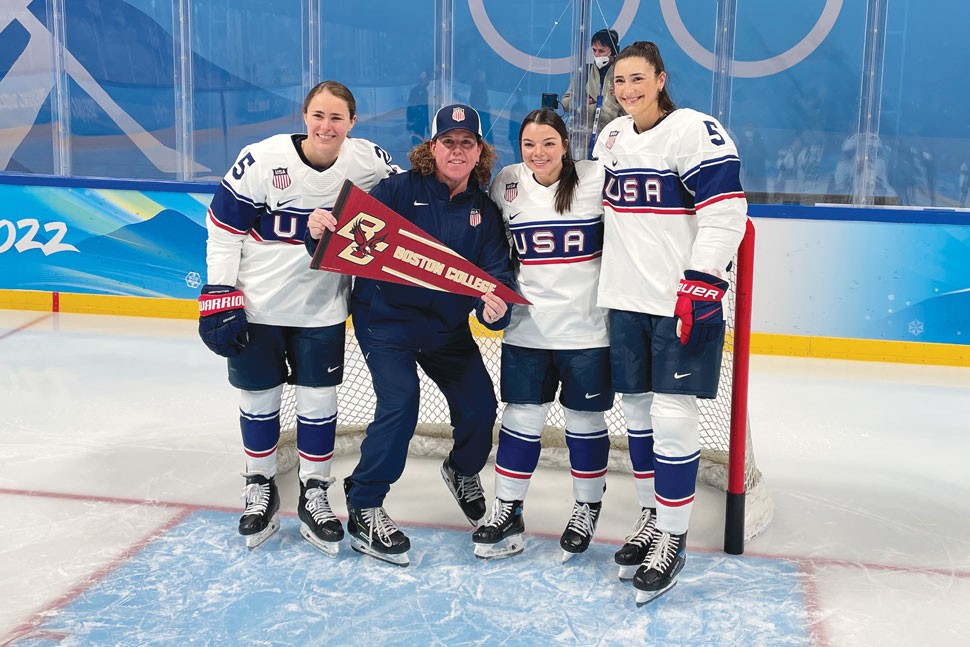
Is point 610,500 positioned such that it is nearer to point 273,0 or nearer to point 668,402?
point 668,402

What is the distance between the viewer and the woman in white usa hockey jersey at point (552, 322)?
7.87 feet

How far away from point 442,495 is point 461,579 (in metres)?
0.61

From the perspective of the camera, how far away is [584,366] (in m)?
2.42

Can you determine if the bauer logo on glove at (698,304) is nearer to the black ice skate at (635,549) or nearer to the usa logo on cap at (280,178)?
the black ice skate at (635,549)

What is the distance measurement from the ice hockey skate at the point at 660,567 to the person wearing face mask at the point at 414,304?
0.59 meters

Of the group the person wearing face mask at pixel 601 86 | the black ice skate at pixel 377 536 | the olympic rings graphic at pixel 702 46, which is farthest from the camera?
the olympic rings graphic at pixel 702 46

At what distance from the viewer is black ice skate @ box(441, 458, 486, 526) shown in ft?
8.97

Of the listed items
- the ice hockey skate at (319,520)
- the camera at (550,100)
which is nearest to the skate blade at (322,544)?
the ice hockey skate at (319,520)

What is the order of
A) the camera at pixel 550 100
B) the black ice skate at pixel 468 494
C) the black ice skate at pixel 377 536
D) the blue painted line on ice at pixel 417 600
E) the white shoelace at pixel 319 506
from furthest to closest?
the camera at pixel 550 100 → the black ice skate at pixel 468 494 → the white shoelace at pixel 319 506 → the black ice skate at pixel 377 536 → the blue painted line on ice at pixel 417 600

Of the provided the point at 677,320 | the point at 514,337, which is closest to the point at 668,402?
the point at 677,320

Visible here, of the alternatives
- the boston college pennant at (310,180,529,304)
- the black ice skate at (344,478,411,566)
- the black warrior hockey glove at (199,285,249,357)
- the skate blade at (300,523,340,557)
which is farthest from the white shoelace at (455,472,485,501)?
the black warrior hockey glove at (199,285,249,357)

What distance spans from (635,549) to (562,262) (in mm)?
722

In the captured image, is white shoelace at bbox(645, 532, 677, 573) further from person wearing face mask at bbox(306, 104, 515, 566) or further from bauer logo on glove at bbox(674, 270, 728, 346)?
person wearing face mask at bbox(306, 104, 515, 566)

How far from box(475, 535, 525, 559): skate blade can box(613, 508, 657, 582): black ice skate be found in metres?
0.25
